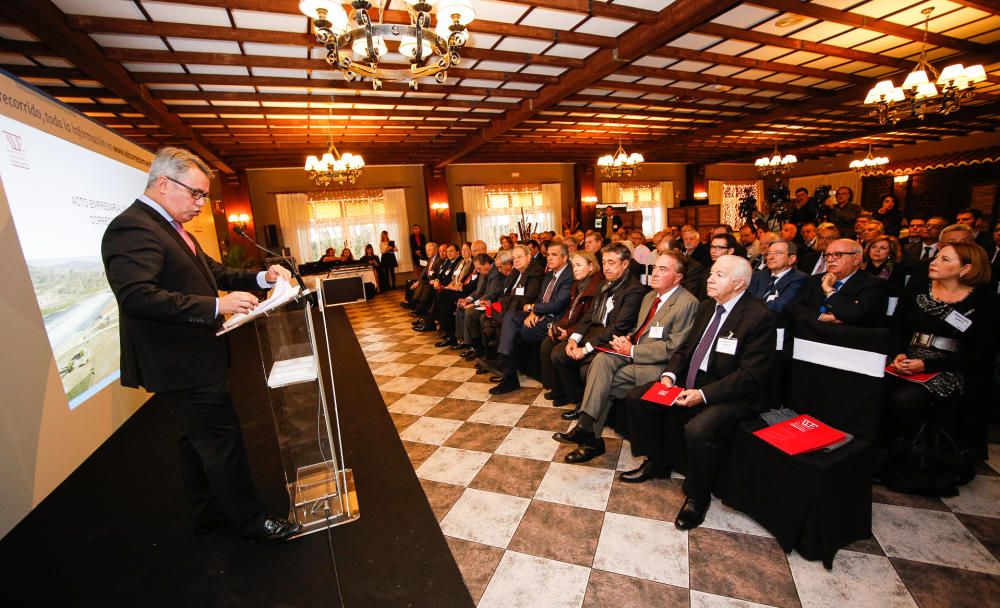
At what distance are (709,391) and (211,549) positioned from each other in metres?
2.44

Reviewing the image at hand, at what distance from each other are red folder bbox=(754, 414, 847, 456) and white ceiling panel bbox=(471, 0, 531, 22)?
3829 mm

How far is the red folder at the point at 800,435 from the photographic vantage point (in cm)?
164

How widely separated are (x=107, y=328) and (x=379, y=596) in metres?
3.31

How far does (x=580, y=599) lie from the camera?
1556mm

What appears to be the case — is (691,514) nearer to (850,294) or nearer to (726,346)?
(726,346)

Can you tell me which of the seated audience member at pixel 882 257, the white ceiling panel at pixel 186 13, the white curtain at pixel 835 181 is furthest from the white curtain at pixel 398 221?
the white curtain at pixel 835 181

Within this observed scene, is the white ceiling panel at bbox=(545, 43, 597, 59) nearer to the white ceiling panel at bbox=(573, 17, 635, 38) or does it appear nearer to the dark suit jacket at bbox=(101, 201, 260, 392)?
the white ceiling panel at bbox=(573, 17, 635, 38)

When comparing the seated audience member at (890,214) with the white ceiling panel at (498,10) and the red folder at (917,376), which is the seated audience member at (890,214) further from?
the white ceiling panel at (498,10)

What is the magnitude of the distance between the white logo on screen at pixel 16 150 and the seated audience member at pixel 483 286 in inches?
136

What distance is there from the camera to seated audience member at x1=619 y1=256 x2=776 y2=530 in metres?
1.92

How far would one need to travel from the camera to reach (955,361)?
6.55ft

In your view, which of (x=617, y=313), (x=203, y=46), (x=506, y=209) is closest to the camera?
(x=617, y=313)

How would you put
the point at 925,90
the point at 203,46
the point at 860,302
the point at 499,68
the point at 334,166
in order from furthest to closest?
the point at 334,166 < the point at 499,68 < the point at 925,90 < the point at 203,46 < the point at 860,302

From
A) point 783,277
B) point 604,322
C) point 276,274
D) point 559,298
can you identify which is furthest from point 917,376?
point 276,274
